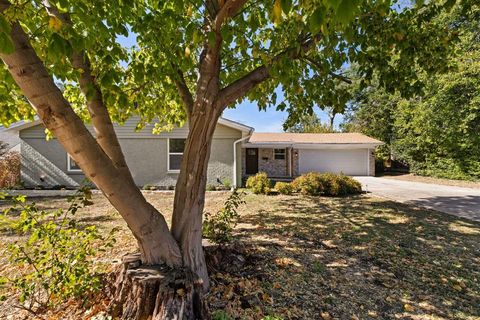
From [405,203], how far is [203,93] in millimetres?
9396

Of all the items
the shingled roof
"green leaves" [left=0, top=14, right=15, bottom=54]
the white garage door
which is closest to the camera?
"green leaves" [left=0, top=14, right=15, bottom=54]

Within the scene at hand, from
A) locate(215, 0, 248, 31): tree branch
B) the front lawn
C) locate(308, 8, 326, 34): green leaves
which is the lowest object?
the front lawn

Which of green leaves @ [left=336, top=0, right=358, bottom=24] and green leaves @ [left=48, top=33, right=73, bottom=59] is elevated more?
green leaves @ [left=48, top=33, right=73, bottom=59]

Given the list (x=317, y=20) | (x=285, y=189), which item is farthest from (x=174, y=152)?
(x=317, y=20)

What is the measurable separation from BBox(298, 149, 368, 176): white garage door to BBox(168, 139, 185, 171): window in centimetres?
1030

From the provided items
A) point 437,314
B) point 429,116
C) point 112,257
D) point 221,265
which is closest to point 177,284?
point 221,265

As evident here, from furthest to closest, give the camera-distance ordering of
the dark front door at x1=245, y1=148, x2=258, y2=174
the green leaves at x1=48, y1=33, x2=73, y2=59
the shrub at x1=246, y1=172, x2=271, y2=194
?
the dark front door at x1=245, y1=148, x2=258, y2=174
the shrub at x1=246, y1=172, x2=271, y2=194
the green leaves at x1=48, y1=33, x2=73, y2=59

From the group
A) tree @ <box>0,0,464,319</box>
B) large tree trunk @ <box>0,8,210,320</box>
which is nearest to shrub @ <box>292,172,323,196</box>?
tree @ <box>0,0,464,319</box>

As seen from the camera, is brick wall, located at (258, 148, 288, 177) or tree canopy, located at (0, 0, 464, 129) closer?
tree canopy, located at (0, 0, 464, 129)

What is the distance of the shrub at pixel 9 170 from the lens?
36.7ft

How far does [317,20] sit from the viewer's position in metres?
1.39

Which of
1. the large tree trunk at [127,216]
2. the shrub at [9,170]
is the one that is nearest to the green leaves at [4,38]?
the large tree trunk at [127,216]

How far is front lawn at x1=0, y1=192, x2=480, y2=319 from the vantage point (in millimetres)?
2861

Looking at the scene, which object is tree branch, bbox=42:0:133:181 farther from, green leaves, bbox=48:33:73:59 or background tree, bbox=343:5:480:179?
background tree, bbox=343:5:480:179
